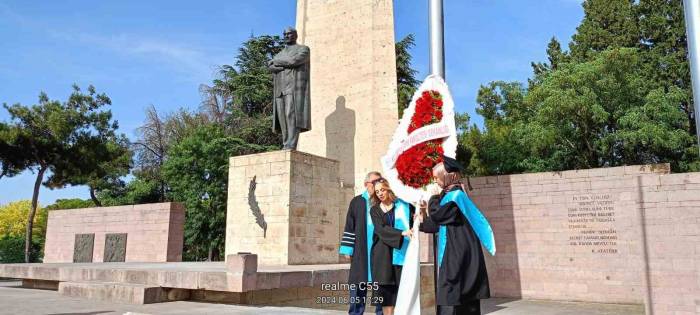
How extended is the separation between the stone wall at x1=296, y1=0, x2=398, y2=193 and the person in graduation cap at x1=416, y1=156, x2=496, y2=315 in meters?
7.62

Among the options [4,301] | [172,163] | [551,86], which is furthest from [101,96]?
[551,86]

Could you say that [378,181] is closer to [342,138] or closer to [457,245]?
[457,245]

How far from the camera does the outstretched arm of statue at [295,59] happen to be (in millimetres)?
10109

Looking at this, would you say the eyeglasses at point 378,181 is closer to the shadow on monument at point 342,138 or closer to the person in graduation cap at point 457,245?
the person in graduation cap at point 457,245

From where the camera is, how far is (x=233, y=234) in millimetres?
10203

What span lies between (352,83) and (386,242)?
8.02 metres

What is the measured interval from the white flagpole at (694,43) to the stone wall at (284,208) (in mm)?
6202

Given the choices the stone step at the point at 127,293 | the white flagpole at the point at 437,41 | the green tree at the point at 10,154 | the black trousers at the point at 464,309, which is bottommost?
the stone step at the point at 127,293

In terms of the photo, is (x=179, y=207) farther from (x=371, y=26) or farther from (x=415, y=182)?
(x=415, y=182)

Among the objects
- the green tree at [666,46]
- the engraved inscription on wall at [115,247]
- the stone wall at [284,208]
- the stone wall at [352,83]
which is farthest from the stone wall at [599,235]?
the engraved inscription on wall at [115,247]

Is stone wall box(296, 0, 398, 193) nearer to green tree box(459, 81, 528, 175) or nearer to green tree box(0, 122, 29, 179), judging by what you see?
green tree box(459, 81, 528, 175)

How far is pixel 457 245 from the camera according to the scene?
3844 mm

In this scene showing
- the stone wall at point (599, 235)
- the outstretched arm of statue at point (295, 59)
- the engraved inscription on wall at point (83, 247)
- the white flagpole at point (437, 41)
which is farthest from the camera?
the engraved inscription on wall at point (83, 247)

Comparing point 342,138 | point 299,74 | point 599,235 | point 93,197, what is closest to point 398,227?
point 299,74
